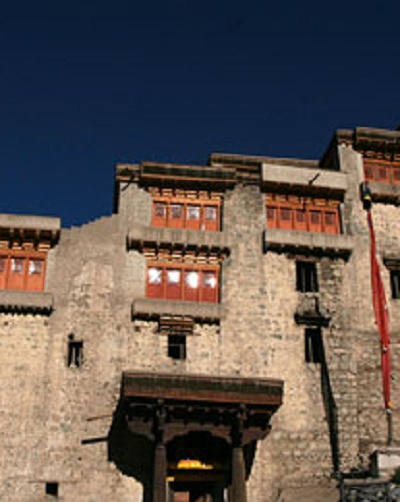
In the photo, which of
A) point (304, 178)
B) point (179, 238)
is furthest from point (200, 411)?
point (304, 178)

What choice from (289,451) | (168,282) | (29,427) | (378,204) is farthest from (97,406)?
(378,204)

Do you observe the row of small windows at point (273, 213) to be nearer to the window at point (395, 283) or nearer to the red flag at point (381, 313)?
the red flag at point (381, 313)

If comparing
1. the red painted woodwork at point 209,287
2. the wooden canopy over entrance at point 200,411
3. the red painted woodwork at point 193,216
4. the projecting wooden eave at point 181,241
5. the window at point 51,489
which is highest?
the red painted woodwork at point 193,216

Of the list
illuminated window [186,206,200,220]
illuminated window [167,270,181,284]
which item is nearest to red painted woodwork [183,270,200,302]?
illuminated window [167,270,181,284]

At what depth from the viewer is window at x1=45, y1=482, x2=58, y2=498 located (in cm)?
2384

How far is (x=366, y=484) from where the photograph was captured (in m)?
21.8

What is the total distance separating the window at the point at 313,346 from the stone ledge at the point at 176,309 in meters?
3.59

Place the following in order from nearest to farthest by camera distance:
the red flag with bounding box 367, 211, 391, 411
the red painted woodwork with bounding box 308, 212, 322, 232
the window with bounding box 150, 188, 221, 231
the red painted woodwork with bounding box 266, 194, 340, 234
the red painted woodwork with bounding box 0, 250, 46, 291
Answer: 1. the red flag with bounding box 367, 211, 391, 411
2. the red painted woodwork with bounding box 0, 250, 46, 291
3. the window with bounding box 150, 188, 221, 231
4. the red painted woodwork with bounding box 266, 194, 340, 234
5. the red painted woodwork with bounding box 308, 212, 322, 232

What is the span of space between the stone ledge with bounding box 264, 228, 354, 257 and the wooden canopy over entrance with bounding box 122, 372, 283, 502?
6799mm

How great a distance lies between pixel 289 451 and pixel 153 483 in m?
5.51

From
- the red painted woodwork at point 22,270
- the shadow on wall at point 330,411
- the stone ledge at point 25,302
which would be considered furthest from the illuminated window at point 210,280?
the red painted woodwork at point 22,270

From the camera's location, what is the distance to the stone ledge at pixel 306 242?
1112 inches

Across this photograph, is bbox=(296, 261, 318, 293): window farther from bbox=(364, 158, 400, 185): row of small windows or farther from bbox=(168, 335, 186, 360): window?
bbox=(168, 335, 186, 360): window

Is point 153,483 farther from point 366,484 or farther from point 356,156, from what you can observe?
point 356,156
